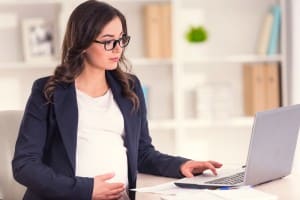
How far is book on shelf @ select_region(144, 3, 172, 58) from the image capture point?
3947 mm

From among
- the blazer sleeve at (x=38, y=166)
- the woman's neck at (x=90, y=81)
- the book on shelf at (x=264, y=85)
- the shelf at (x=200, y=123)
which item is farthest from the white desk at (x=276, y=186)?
the book on shelf at (x=264, y=85)

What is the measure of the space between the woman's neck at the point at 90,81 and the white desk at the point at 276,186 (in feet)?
1.12

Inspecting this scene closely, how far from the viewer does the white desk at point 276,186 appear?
1871mm

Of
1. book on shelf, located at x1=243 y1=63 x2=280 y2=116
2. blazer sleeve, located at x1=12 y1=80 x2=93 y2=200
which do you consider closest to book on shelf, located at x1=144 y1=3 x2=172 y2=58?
book on shelf, located at x1=243 y1=63 x2=280 y2=116

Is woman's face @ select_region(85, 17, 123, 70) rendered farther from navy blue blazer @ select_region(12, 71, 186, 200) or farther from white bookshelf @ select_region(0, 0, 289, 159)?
white bookshelf @ select_region(0, 0, 289, 159)

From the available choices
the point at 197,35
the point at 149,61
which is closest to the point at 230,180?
the point at 149,61

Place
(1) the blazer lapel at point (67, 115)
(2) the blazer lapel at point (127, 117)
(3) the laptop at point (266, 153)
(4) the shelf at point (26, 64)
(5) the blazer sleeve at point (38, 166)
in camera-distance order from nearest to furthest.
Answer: (3) the laptop at point (266, 153), (5) the blazer sleeve at point (38, 166), (1) the blazer lapel at point (67, 115), (2) the blazer lapel at point (127, 117), (4) the shelf at point (26, 64)

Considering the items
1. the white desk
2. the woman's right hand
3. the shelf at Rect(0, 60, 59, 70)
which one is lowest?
the white desk

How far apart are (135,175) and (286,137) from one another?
55 centimetres

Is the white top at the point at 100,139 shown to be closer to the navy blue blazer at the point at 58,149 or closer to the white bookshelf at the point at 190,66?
the navy blue blazer at the point at 58,149

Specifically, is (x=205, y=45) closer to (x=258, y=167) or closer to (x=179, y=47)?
(x=179, y=47)

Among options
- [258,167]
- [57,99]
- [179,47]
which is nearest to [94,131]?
[57,99]

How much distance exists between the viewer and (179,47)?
4129 millimetres

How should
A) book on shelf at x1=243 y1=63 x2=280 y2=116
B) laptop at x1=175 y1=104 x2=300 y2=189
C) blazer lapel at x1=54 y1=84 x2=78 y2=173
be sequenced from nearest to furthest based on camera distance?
laptop at x1=175 y1=104 x2=300 y2=189
blazer lapel at x1=54 y1=84 x2=78 y2=173
book on shelf at x1=243 y1=63 x2=280 y2=116
